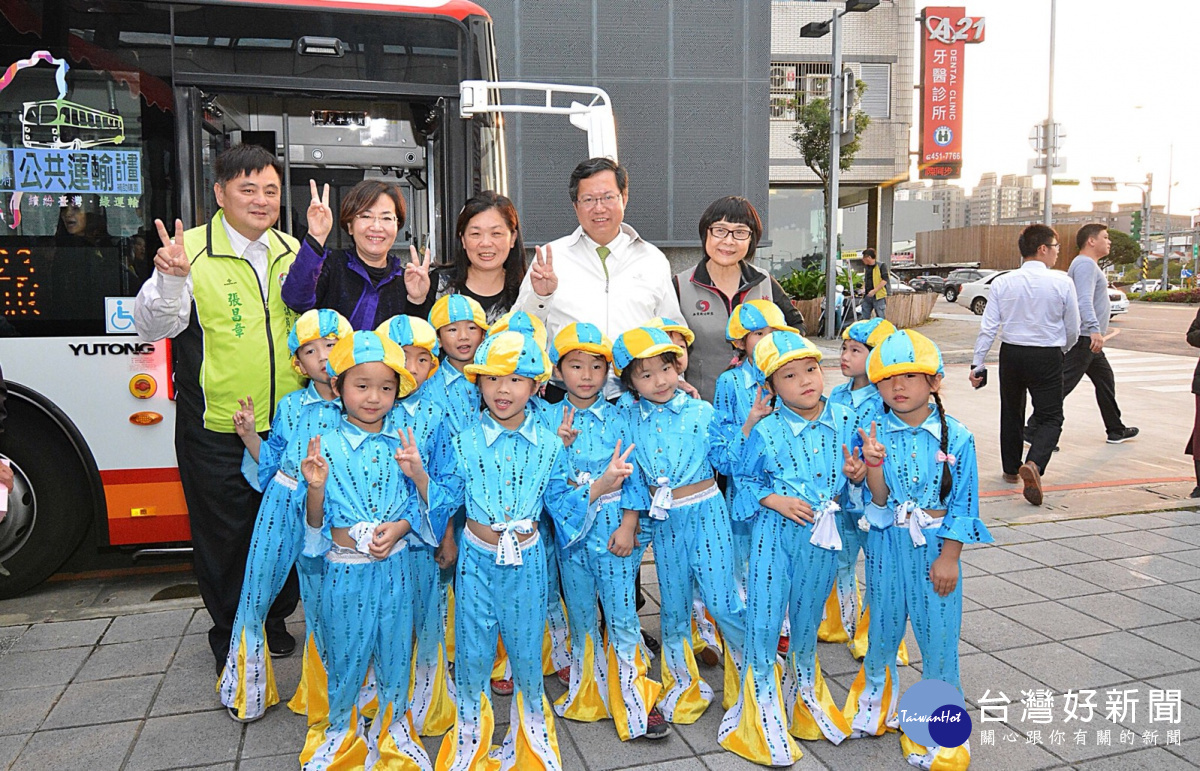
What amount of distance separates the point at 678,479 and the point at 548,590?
684 millimetres

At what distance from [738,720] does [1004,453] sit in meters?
4.63

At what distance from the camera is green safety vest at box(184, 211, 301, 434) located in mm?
3363

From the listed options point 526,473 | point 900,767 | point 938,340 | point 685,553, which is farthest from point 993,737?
point 938,340

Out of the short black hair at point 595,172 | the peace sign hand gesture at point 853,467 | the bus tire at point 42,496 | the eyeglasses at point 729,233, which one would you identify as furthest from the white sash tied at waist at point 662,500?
the bus tire at point 42,496

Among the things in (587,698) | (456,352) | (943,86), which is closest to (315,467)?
(456,352)

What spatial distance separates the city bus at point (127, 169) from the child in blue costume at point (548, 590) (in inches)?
68.8

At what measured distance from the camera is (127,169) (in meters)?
4.33

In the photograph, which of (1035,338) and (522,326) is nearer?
A: (522,326)

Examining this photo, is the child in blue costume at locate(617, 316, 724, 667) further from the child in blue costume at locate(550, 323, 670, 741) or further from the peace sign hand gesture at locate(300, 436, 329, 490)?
the peace sign hand gesture at locate(300, 436, 329, 490)

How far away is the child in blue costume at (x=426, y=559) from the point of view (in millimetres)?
2979

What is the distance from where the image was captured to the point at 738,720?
313 centimetres

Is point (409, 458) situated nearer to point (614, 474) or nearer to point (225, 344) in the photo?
point (614, 474)

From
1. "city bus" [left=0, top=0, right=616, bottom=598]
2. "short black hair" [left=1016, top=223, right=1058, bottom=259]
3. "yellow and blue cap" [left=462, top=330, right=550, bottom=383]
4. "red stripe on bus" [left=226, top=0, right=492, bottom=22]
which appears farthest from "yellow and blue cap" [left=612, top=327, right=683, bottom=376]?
"short black hair" [left=1016, top=223, right=1058, bottom=259]

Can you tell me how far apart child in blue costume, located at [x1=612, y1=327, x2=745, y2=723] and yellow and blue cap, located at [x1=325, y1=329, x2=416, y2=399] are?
848 millimetres
